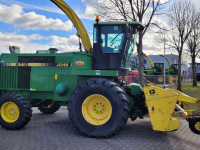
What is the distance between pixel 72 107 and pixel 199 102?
332 cm

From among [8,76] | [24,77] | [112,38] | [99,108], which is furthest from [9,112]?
[112,38]

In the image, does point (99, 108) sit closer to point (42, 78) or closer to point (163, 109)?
point (163, 109)

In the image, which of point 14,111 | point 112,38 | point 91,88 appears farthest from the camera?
point 14,111

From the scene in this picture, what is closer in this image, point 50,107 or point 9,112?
point 9,112

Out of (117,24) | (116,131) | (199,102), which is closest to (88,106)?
(116,131)

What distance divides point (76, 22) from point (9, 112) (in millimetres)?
3731

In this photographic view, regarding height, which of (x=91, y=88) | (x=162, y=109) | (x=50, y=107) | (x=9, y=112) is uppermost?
(x=91, y=88)

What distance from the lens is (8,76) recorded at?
8.16 m

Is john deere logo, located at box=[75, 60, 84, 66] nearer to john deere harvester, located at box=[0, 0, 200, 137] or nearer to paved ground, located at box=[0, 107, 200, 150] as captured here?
john deere harvester, located at box=[0, 0, 200, 137]

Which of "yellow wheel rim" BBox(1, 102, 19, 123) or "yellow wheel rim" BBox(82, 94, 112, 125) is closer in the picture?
"yellow wheel rim" BBox(82, 94, 112, 125)

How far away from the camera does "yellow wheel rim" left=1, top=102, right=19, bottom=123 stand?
739 centimetres

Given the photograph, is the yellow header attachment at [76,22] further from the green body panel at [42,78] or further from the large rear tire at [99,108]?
the large rear tire at [99,108]

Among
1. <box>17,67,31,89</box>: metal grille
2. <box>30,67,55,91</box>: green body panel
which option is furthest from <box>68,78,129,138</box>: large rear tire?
<box>17,67,31,89</box>: metal grille

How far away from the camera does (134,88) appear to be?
7656 mm
